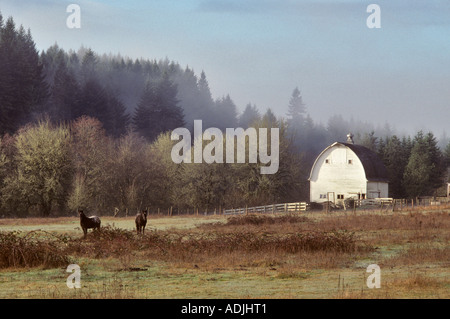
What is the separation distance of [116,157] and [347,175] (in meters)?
27.4

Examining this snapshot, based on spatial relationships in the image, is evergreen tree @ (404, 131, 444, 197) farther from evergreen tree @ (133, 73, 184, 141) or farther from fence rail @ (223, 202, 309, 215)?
evergreen tree @ (133, 73, 184, 141)

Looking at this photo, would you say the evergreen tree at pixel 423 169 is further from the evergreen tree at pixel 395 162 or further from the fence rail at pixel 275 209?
the fence rail at pixel 275 209

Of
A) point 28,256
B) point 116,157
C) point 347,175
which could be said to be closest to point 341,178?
point 347,175

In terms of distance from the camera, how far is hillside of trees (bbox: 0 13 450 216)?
70125 millimetres

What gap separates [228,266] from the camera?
20750 millimetres

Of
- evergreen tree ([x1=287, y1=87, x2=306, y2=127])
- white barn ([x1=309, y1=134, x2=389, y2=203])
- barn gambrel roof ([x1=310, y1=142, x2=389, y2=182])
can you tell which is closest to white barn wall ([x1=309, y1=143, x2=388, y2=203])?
white barn ([x1=309, y1=134, x2=389, y2=203])

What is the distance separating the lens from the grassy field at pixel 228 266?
604 inches

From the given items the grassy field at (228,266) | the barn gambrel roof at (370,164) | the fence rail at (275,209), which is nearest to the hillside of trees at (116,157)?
the fence rail at (275,209)

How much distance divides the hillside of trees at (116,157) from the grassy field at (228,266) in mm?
43578

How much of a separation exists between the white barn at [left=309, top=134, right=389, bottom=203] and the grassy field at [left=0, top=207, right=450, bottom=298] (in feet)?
138

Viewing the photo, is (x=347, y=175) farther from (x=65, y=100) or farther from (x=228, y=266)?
(x=228, y=266)

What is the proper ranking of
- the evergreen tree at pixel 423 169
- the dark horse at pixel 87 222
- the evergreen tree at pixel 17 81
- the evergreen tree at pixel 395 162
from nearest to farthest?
the dark horse at pixel 87 222 → the evergreen tree at pixel 423 169 → the evergreen tree at pixel 395 162 → the evergreen tree at pixel 17 81

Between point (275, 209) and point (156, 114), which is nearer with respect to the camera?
point (275, 209)
